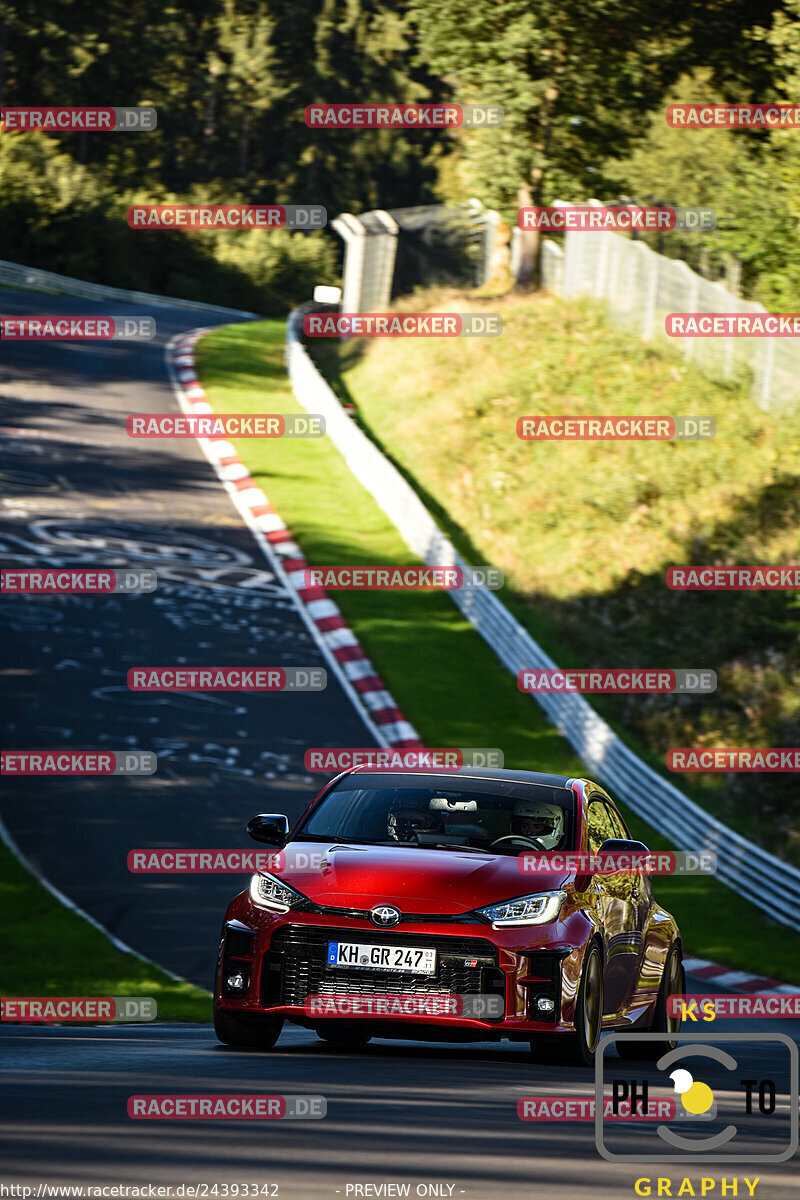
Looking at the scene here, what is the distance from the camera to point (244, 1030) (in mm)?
8086

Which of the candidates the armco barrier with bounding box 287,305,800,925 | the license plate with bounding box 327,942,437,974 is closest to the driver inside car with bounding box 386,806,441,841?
the license plate with bounding box 327,942,437,974

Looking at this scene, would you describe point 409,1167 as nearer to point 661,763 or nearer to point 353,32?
point 661,763

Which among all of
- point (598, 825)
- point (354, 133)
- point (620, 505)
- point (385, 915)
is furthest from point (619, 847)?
point (354, 133)

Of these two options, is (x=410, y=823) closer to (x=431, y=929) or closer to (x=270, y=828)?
(x=270, y=828)

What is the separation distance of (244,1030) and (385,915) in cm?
105

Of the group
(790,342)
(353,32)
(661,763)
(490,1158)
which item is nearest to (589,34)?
(790,342)

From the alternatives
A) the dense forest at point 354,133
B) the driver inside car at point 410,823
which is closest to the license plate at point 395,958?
the driver inside car at point 410,823

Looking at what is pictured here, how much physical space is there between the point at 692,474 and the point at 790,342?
301cm

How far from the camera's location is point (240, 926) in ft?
26.1

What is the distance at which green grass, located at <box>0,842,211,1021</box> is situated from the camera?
1202cm

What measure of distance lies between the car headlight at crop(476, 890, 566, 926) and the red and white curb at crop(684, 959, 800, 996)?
6566 mm

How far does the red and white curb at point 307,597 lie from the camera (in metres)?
19.7

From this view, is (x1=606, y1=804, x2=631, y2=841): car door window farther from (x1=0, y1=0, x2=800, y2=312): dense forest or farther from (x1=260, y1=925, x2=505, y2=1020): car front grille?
(x1=0, y1=0, x2=800, y2=312): dense forest

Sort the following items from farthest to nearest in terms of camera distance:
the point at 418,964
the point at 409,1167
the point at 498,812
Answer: the point at 498,812 < the point at 418,964 < the point at 409,1167
